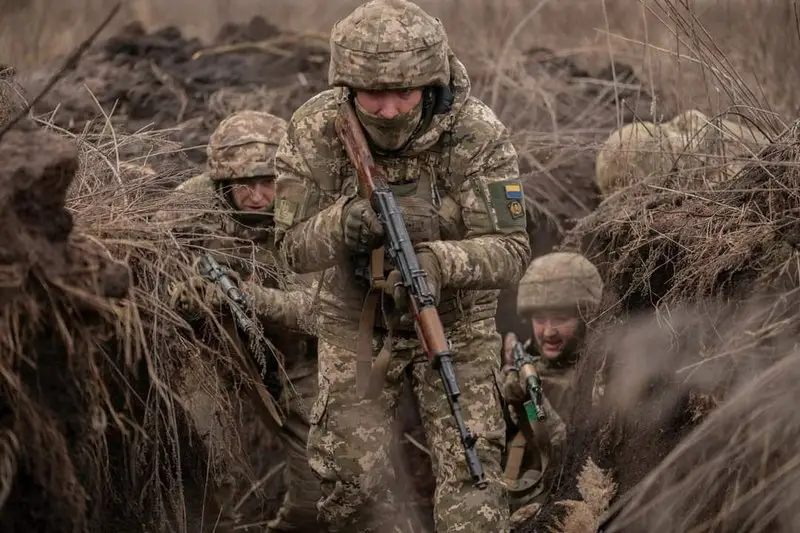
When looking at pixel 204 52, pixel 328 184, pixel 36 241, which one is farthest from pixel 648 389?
pixel 204 52

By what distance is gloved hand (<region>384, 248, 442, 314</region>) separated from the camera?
546 centimetres

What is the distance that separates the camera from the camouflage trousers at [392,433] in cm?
583

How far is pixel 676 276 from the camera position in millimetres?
6031

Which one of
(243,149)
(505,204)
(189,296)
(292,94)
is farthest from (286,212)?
(292,94)

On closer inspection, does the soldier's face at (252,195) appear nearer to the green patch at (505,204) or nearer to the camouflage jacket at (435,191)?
the camouflage jacket at (435,191)

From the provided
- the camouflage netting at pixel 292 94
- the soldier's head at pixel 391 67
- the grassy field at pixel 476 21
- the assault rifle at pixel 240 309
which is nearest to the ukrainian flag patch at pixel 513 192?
the soldier's head at pixel 391 67

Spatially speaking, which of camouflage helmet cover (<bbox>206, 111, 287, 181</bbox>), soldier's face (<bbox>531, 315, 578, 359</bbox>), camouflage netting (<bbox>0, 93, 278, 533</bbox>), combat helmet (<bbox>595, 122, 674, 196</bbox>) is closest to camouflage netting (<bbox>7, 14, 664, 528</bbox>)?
combat helmet (<bbox>595, 122, 674, 196</bbox>)

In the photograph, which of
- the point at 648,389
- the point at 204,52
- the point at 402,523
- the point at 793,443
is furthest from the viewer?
the point at 204,52

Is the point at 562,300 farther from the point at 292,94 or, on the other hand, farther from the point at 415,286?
the point at 292,94

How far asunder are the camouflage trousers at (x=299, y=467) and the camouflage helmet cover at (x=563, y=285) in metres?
1.52

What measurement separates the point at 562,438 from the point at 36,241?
427 centimetres

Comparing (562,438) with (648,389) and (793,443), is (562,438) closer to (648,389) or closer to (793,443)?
(648,389)

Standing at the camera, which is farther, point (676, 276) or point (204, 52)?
point (204, 52)

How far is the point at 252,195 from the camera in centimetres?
770
